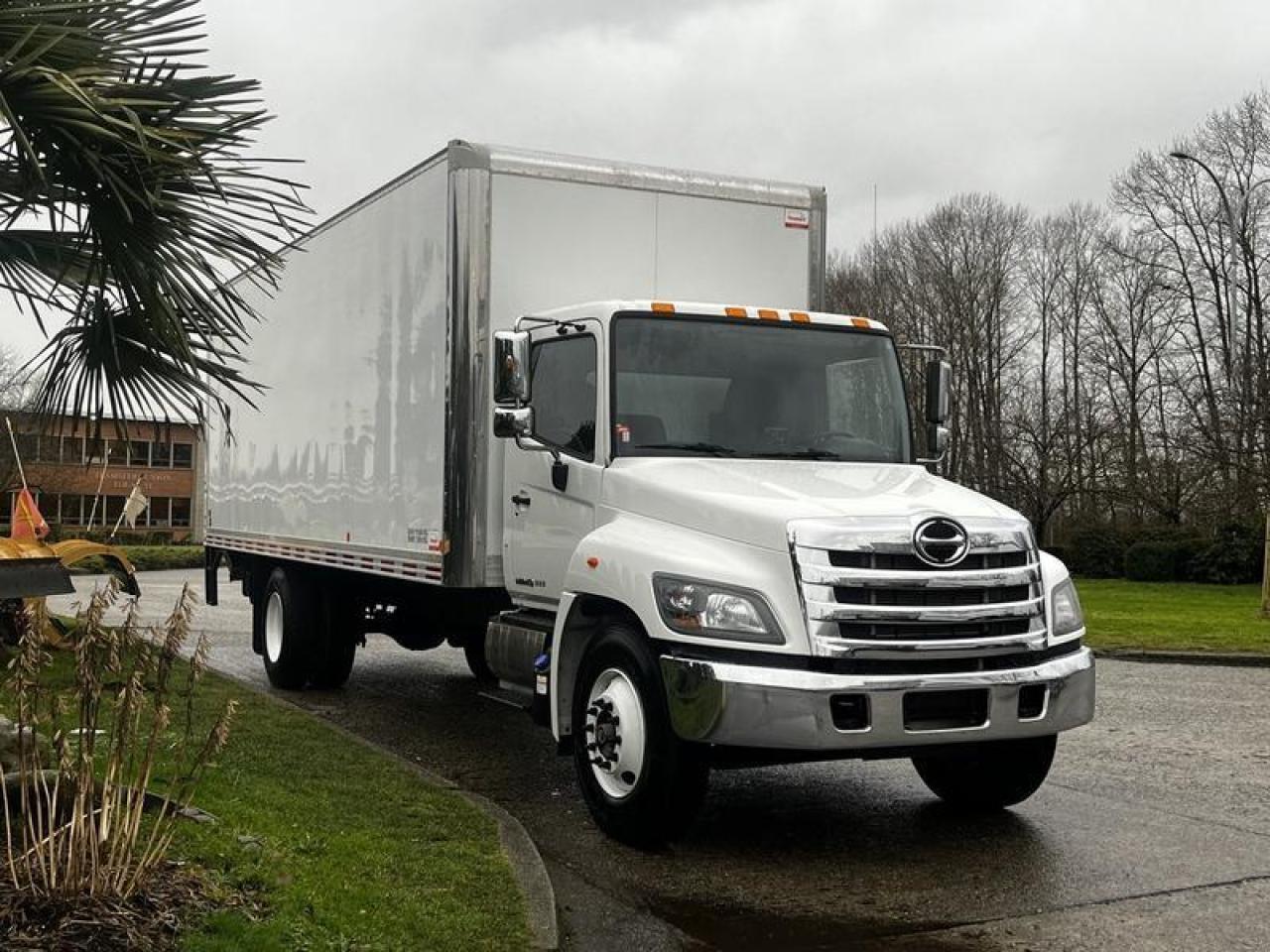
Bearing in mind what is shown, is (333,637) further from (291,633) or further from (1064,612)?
(1064,612)

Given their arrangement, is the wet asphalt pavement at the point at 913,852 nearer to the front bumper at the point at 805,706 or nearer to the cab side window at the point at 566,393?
the front bumper at the point at 805,706

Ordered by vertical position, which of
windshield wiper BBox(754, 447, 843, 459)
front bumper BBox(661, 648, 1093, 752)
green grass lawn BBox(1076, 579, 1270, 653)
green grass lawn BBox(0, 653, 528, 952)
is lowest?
green grass lawn BBox(1076, 579, 1270, 653)

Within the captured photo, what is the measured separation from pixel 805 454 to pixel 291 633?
591cm

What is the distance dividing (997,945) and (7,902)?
3393 millimetres

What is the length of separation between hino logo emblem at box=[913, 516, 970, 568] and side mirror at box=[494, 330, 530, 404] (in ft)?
7.65

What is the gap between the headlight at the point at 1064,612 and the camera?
6867 millimetres

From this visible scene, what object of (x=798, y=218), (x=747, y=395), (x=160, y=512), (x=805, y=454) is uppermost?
(x=798, y=218)

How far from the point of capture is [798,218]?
9.59 m

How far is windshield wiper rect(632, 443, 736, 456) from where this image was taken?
763 centimetres

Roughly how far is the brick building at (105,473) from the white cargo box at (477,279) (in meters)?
1.40

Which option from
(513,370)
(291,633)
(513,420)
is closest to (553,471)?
(513,420)

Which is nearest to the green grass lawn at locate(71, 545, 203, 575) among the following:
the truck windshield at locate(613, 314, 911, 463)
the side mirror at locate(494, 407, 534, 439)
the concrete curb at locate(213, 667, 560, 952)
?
the concrete curb at locate(213, 667, 560, 952)

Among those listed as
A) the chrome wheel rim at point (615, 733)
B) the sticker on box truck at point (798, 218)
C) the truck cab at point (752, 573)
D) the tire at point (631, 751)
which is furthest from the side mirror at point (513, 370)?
the sticker on box truck at point (798, 218)

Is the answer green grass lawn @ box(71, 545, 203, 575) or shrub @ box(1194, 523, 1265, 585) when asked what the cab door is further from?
green grass lawn @ box(71, 545, 203, 575)
